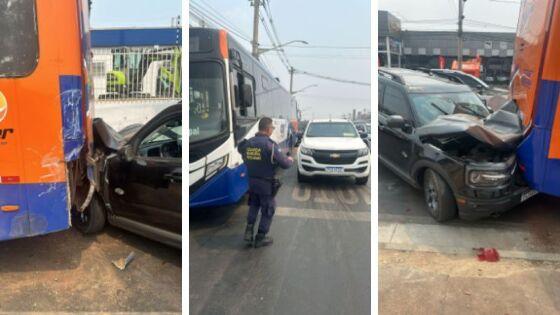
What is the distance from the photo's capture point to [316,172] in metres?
2.04

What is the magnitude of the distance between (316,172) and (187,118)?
0.70 m

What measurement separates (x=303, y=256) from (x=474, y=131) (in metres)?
2.09

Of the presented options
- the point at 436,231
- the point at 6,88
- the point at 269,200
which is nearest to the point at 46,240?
the point at 6,88

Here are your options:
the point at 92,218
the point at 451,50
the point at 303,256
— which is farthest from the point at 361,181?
the point at 451,50

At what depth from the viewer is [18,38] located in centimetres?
272

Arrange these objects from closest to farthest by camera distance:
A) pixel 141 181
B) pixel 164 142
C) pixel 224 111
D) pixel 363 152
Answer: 1. pixel 363 152
2. pixel 224 111
3. pixel 164 142
4. pixel 141 181

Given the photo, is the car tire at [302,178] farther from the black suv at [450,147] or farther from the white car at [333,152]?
the black suv at [450,147]

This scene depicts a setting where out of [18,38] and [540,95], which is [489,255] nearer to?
[540,95]

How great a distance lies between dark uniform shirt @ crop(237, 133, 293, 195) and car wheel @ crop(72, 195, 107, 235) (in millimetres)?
2370

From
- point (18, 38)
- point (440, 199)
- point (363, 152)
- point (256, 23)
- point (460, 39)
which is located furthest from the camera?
point (460, 39)

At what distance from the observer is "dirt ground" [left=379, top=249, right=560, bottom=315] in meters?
2.91

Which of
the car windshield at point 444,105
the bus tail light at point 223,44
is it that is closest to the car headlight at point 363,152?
the bus tail light at point 223,44

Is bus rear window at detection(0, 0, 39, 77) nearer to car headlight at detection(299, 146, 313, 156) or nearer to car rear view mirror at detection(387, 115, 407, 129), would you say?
car headlight at detection(299, 146, 313, 156)

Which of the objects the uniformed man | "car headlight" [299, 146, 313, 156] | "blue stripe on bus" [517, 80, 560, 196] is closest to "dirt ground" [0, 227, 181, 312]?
the uniformed man
